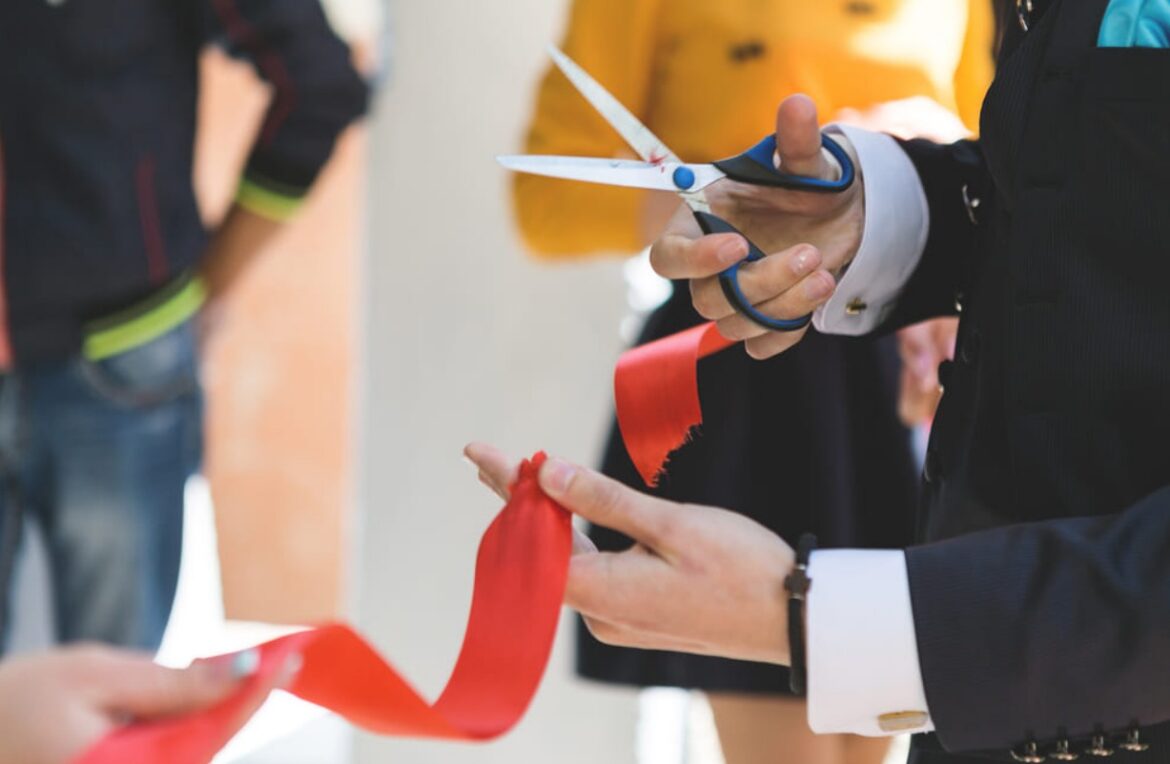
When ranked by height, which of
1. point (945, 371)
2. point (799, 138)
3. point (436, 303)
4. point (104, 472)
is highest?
point (799, 138)

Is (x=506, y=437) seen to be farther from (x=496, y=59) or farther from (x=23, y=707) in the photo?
(x=23, y=707)

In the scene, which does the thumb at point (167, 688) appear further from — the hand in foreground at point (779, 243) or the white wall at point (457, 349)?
the white wall at point (457, 349)

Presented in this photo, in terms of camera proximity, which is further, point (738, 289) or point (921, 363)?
point (921, 363)

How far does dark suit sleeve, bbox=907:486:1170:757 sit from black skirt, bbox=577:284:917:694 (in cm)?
40

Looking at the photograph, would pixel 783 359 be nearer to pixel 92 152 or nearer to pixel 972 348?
pixel 972 348

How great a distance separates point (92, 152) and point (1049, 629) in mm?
1147

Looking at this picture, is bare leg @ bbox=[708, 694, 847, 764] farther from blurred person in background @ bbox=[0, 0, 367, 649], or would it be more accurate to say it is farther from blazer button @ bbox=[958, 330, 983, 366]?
blurred person in background @ bbox=[0, 0, 367, 649]

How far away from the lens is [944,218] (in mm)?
768

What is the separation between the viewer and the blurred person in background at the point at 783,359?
99 cm

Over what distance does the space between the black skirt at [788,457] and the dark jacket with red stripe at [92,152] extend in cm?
62

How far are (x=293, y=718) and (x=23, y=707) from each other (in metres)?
1.68

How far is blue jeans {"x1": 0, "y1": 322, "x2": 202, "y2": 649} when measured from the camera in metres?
1.43

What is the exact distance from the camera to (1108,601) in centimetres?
51

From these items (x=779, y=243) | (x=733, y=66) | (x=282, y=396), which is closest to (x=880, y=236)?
(x=779, y=243)
